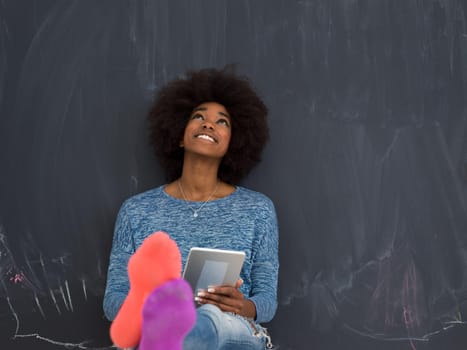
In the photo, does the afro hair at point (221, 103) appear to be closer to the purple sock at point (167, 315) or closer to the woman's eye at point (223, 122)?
the woman's eye at point (223, 122)

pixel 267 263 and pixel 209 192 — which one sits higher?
pixel 209 192

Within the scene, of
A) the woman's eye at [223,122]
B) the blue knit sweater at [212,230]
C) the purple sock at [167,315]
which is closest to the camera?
the purple sock at [167,315]

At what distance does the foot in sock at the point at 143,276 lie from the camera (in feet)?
3.80

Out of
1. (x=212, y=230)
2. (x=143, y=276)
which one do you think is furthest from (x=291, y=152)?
(x=143, y=276)

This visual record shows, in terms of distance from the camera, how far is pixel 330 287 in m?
1.92

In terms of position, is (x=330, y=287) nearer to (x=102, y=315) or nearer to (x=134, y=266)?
(x=102, y=315)

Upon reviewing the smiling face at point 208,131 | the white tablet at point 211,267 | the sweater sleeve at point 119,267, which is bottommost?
the sweater sleeve at point 119,267

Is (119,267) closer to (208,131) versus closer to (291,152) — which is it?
(208,131)

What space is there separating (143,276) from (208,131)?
739 millimetres

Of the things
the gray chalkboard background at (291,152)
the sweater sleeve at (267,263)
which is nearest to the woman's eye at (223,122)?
the gray chalkboard background at (291,152)

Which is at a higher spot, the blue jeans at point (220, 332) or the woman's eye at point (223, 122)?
the woman's eye at point (223, 122)

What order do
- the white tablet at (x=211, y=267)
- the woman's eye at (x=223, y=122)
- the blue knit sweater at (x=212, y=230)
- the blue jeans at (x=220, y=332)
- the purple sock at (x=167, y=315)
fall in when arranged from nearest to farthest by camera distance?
1. the purple sock at (x=167, y=315)
2. the blue jeans at (x=220, y=332)
3. the white tablet at (x=211, y=267)
4. the blue knit sweater at (x=212, y=230)
5. the woman's eye at (x=223, y=122)

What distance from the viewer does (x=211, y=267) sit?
1445 millimetres

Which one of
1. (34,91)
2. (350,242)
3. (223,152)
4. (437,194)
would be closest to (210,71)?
(223,152)
